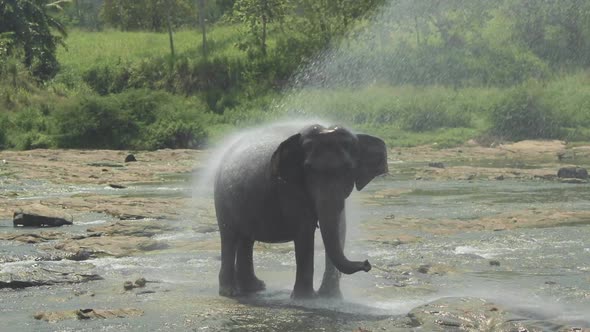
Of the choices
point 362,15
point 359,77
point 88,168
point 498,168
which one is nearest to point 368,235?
point 498,168

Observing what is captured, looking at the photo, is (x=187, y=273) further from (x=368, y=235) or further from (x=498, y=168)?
(x=498, y=168)

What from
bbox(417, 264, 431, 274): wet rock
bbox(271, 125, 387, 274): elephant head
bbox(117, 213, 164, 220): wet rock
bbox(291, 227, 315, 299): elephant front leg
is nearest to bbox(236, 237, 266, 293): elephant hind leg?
bbox(291, 227, 315, 299): elephant front leg

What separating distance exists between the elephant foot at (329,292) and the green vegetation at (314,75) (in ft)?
106

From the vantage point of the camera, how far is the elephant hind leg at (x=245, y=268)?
12427 mm

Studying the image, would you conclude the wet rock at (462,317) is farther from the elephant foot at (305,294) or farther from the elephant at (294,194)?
the elephant foot at (305,294)

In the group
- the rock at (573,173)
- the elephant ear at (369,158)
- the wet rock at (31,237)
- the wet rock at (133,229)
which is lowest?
the rock at (573,173)

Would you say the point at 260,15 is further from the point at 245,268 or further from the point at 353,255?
the point at 245,268

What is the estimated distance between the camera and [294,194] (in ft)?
36.2

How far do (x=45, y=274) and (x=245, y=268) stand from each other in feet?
8.42

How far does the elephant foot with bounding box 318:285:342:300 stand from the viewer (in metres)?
11.7

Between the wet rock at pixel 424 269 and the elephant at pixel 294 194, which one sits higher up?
the elephant at pixel 294 194

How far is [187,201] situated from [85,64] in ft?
130

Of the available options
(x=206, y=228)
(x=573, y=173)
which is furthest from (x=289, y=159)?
(x=573, y=173)

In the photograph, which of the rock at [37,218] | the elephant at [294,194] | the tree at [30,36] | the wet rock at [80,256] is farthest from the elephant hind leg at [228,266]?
the tree at [30,36]
